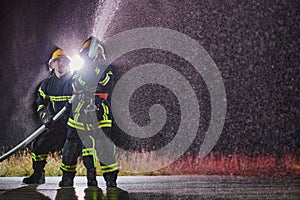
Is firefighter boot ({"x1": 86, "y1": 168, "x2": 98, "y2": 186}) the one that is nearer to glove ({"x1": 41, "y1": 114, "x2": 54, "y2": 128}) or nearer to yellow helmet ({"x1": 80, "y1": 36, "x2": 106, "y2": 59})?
glove ({"x1": 41, "y1": 114, "x2": 54, "y2": 128})

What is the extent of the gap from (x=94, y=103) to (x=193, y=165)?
3.87 m

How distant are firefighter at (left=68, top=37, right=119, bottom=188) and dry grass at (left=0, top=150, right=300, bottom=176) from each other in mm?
2835

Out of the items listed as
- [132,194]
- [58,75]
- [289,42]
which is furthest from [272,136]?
[132,194]

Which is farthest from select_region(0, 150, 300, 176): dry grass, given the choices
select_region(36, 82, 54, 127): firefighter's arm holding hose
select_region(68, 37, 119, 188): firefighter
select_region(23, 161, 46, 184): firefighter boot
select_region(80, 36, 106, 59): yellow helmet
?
select_region(80, 36, 106, 59): yellow helmet

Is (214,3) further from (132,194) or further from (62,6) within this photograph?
A: (132,194)

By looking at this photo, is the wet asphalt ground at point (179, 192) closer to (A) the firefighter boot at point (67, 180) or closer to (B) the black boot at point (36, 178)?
(A) the firefighter boot at point (67, 180)

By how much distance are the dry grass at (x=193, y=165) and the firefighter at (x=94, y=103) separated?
2835mm

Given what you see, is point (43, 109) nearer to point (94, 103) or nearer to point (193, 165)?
point (94, 103)

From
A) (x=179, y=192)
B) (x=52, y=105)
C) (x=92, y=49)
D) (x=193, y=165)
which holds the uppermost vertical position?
(x=92, y=49)

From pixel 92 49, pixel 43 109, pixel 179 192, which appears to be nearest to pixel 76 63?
pixel 92 49

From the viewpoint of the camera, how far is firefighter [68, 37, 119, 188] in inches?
285

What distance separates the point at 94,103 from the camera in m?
7.30

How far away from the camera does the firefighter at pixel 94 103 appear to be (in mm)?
7228

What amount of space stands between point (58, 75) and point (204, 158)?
4288mm
